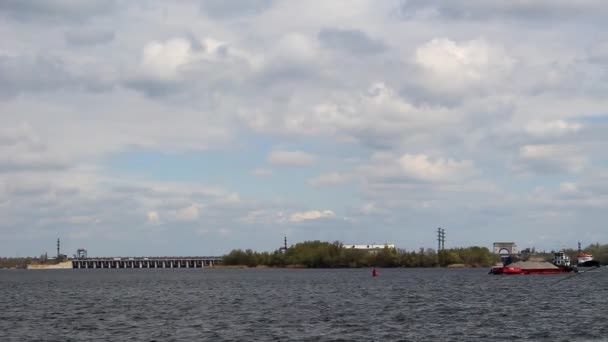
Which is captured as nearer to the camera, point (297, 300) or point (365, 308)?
point (365, 308)

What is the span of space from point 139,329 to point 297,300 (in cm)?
4708

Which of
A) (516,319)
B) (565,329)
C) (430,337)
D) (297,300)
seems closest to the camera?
(430,337)

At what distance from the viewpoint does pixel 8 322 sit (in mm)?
93938

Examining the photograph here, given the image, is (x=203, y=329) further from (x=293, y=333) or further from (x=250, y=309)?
(x=250, y=309)

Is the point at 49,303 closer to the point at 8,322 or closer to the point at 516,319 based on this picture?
the point at 8,322

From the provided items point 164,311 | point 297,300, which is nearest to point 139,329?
A: point 164,311

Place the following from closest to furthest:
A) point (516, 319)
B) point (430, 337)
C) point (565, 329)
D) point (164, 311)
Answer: point (430, 337) < point (565, 329) < point (516, 319) < point (164, 311)

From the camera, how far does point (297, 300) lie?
4948 inches

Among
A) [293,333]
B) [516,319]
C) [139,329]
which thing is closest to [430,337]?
[293,333]

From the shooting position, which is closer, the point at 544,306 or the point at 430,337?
the point at 430,337

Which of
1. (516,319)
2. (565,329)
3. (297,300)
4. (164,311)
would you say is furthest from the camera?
(297,300)

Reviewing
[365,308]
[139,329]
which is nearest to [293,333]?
[139,329]

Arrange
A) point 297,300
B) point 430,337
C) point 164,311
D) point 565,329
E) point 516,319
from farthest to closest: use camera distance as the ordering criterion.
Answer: point 297,300, point 164,311, point 516,319, point 565,329, point 430,337

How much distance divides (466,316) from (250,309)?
96.3ft
